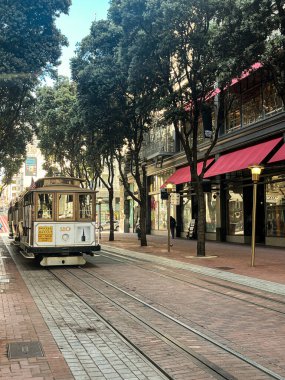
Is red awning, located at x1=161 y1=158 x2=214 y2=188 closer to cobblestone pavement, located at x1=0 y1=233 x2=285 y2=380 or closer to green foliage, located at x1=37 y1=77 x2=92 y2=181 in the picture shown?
green foliage, located at x1=37 y1=77 x2=92 y2=181

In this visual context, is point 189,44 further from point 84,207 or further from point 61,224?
point 61,224

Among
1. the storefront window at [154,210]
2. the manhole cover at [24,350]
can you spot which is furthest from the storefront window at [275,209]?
the manhole cover at [24,350]

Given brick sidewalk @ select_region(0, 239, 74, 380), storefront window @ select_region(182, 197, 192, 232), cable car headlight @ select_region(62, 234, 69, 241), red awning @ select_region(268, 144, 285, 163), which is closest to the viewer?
brick sidewalk @ select_region(0, 239, 74, 380)

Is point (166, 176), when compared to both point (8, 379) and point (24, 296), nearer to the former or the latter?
point (24, 296)

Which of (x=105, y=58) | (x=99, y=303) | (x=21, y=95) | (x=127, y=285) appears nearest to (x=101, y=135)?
(x=105, y=58)

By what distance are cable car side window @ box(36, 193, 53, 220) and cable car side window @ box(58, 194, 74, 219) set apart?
1.04ft

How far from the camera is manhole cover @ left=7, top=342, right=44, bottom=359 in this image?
18.8ft

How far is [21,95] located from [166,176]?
2011cm

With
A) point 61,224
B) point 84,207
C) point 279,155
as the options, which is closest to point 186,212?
point 279,155

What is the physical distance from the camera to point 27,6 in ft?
48.2

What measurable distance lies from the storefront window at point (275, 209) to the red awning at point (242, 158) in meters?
2.13

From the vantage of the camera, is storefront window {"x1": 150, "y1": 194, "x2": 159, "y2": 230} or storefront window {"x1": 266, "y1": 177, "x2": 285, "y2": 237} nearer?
Result: storefront window {"x1": 266, "y1": 177, "x2": 285, "y2": 237}

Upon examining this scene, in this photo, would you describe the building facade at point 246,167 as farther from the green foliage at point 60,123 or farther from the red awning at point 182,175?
the green foliage at point 60,123

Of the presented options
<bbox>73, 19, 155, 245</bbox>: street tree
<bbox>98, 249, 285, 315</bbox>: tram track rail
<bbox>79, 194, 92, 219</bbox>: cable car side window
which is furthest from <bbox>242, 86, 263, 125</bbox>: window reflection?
<bbox>98, 249, 285, 315</bbox>: tram track rail
